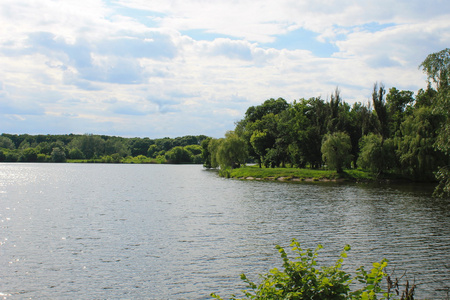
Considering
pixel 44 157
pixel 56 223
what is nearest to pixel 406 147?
pixel 56 223

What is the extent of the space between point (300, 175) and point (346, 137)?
10874 millimetres

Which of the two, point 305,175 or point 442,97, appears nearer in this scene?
point 442,97

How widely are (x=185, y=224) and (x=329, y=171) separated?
51.3 meters

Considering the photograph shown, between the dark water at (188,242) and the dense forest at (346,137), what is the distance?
25.2 meters

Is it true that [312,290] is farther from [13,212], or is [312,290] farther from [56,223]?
[13,212]

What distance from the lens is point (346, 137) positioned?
72.9 m

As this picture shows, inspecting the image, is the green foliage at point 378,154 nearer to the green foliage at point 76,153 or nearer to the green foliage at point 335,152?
the green foliage at point 335,152

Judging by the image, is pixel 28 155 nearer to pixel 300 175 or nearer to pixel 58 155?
pixel 58 155

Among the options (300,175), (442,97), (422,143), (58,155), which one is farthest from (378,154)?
(58,155)

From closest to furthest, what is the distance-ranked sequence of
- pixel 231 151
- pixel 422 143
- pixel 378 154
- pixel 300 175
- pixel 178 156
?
1. pixel 422 143
2. pixel 378 154
3. pixel 300 175
4. pixel 231 151
5. pixel 178 156

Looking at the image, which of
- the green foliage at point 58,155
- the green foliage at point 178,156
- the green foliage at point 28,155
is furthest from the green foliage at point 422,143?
the green foliage at point 28,155

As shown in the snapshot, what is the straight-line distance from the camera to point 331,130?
264 feet

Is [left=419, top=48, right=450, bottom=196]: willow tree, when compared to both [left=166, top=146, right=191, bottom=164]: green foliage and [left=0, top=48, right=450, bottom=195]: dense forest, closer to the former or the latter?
[left=0, top=48, right=450, bottom=195]: dense forest

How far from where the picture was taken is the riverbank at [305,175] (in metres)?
70.3
